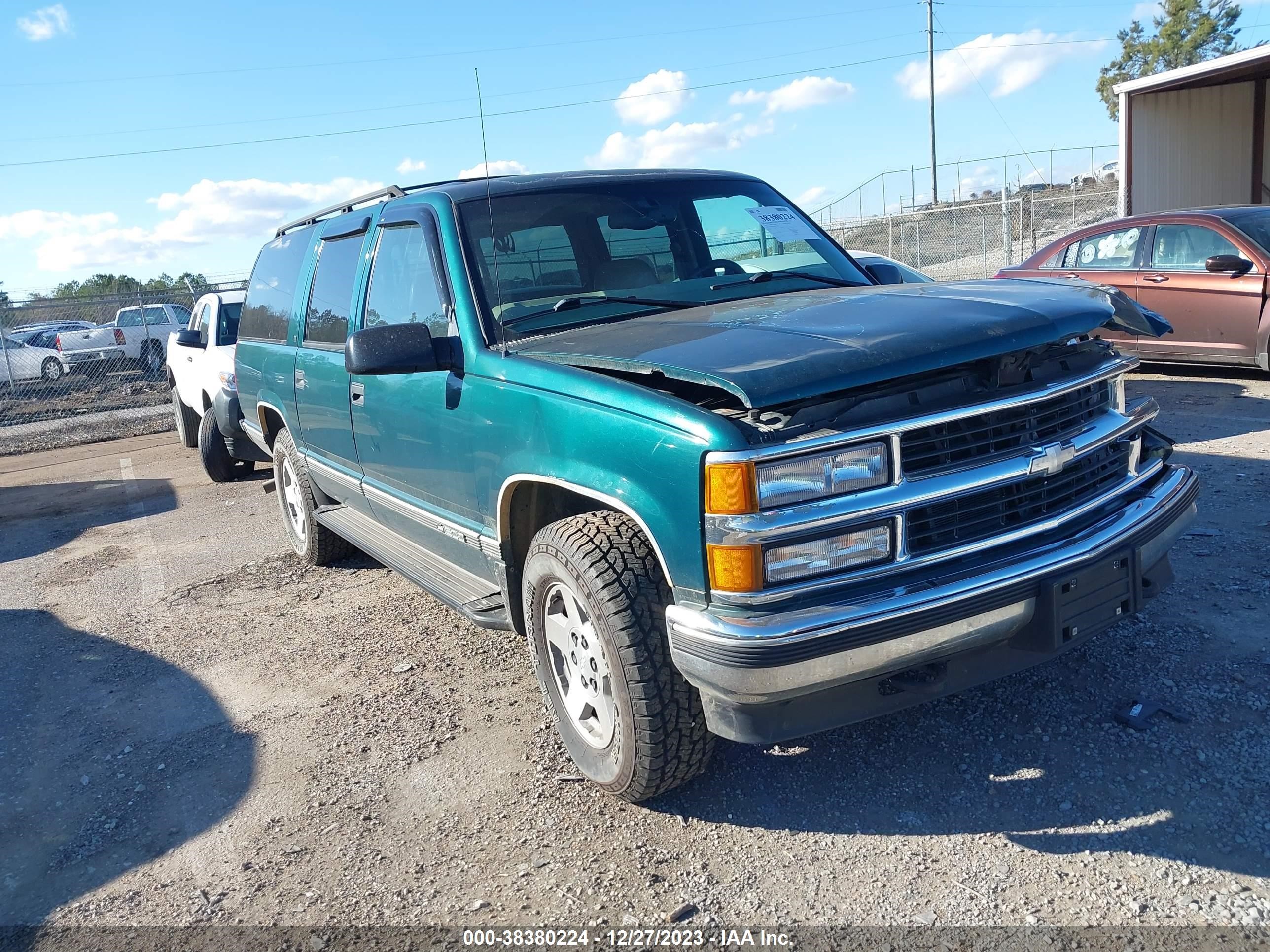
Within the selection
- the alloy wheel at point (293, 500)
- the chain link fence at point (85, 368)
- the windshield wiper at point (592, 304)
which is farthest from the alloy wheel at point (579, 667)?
the chain link fence at point (85, 368)

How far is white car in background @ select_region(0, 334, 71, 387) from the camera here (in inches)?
685

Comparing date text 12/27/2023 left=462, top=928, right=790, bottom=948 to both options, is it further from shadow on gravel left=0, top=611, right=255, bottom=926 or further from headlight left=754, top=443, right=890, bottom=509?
shadow on gravel left=0, top=611, right=255, bottom=926

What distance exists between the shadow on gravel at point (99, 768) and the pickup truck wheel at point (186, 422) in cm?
705

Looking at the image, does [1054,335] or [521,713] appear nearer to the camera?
[1054,335]

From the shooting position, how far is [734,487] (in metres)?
2.56

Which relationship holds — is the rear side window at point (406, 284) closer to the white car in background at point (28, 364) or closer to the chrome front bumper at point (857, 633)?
the chrome front bumper at point (857, 633)

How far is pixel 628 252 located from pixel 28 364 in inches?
701

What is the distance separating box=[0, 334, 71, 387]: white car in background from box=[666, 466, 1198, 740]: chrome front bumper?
18.1 m

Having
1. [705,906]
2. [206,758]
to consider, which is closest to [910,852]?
[705,906]

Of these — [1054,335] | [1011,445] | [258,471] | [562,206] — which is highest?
[562,206]

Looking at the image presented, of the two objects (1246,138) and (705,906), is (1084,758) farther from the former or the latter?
(1246,138)

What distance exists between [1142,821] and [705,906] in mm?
1258

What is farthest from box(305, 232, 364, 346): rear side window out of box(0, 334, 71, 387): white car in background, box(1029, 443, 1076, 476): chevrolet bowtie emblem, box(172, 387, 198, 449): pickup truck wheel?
box(0, 334, 71, 387): white car in background

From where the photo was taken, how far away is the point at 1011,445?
2.88m
